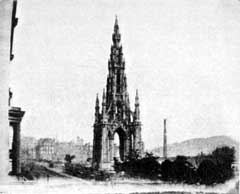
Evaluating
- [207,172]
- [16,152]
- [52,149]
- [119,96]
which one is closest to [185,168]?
[207,172]

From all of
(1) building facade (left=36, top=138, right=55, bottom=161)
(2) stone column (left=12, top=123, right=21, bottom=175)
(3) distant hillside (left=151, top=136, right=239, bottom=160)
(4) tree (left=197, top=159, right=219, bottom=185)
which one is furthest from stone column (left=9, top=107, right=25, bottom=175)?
(4) tree (left=197, top=159, right=219, bottom=185)

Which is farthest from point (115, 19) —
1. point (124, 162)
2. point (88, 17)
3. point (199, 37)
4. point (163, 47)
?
point (124, 162)

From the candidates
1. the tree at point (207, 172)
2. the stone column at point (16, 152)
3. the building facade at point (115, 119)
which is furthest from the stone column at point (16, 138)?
the tree at point (207, 172)

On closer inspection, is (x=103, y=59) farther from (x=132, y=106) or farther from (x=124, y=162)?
(x=124, y=162)

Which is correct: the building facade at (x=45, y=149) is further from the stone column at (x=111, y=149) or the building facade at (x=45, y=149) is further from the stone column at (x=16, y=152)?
the stone column at (x=111, y=149)

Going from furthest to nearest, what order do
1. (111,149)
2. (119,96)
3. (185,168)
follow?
(185,168) < (119,96) < (111,149)

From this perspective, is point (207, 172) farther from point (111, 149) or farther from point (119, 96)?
point (119, 96)
